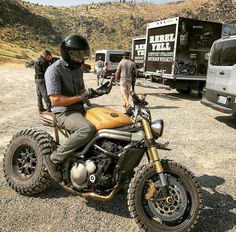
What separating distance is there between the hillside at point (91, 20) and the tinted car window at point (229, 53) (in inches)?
1609

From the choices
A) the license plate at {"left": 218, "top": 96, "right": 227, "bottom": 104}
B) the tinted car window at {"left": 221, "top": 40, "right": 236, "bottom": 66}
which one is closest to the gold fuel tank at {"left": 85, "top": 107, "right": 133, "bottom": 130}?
the license plate at {"left": 218, "top": 96, "right": 227, "bottom": 104}

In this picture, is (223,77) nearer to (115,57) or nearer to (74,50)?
(74,50)

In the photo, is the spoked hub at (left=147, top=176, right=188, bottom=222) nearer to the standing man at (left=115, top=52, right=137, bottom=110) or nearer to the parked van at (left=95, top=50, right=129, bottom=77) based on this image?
the standing man at (left=115, top=52, right=137, bottom=110)

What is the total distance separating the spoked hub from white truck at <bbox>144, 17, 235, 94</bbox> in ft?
37.6

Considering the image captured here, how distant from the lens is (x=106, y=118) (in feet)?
14.3

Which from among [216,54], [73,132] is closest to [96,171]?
[73,132]

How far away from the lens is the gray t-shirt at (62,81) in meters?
4.50

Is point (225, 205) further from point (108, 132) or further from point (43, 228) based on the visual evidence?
point (43, 228)

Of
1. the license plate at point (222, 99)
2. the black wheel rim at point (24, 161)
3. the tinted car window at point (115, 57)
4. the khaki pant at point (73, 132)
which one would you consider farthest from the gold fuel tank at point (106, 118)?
the tinted car window at point (115, 57)

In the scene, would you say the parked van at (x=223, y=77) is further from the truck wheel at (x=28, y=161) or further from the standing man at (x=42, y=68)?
the truck wheel at (x=28, y=161)

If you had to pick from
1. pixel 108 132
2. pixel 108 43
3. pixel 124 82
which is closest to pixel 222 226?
pixel 108 132

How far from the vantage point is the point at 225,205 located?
194 inches

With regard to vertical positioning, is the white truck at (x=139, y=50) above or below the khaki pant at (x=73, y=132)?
below

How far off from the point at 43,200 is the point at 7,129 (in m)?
4.27
